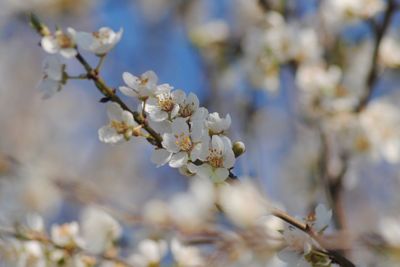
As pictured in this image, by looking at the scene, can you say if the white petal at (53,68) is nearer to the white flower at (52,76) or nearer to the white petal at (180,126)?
the white flower at (52,76)

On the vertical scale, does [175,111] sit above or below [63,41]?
below

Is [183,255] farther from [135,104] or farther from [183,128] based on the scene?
[135,104]

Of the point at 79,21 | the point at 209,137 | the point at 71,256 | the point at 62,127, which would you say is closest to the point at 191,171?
the point at 209,137

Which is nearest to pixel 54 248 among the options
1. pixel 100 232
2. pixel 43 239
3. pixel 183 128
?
pixel 43 239

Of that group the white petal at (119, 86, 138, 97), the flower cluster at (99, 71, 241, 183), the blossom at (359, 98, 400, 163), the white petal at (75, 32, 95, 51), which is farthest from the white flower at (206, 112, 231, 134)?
the blossom at (359, 98, 400, 163)

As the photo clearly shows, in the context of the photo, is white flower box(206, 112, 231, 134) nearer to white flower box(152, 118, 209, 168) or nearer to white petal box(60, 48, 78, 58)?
white flower box(152, 118, 209, 168)

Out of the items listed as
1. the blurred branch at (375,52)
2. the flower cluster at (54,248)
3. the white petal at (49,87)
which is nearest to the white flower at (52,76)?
the white petal at (49,87)

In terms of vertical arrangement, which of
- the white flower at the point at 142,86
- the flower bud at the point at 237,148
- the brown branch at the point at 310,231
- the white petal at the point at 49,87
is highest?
the white petal at the point at 49,87
